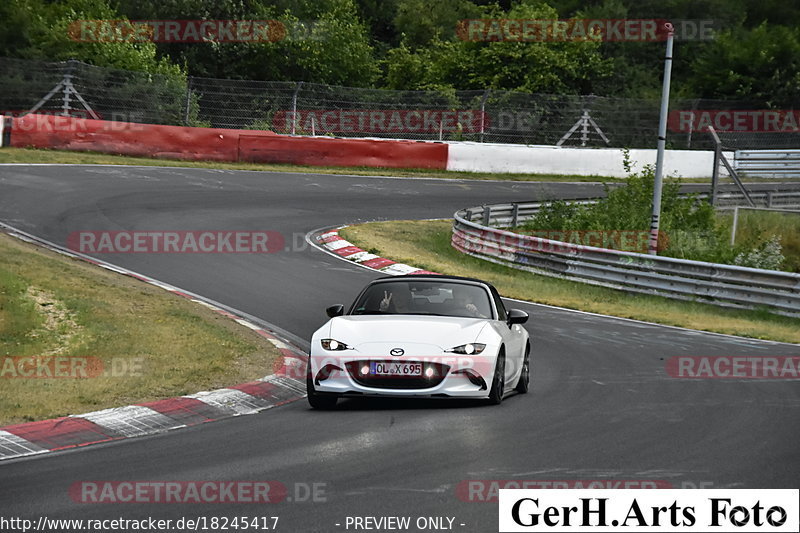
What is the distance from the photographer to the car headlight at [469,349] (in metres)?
10.4

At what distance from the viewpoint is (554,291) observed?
22.6m

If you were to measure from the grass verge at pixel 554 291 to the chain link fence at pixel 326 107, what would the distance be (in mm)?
9933

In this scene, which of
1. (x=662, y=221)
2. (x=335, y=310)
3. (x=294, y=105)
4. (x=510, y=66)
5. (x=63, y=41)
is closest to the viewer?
(x=335, y=310)

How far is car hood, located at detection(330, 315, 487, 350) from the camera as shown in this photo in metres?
10.5

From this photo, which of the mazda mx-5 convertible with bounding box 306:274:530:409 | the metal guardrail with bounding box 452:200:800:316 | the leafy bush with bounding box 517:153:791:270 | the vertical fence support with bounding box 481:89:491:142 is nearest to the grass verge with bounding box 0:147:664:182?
the vertical fence support with bounding box 481:89:491:142

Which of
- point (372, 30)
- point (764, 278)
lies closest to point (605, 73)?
point (372, 30)

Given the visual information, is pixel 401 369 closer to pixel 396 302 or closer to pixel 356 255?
pixel 396 302

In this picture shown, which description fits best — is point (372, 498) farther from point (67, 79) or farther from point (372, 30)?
point (372, 30)

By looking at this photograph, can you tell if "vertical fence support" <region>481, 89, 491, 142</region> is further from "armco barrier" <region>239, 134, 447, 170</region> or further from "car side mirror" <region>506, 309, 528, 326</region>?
"car side mirror" <region>506, 309, 528, 326</region>

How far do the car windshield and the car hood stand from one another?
27 cm

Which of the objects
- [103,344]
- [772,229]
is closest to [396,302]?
[103,344]

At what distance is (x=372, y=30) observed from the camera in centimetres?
6944

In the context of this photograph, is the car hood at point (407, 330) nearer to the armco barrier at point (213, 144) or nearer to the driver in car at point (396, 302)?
the driver in car at point (396, 302)

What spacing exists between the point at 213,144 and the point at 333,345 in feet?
84.2
